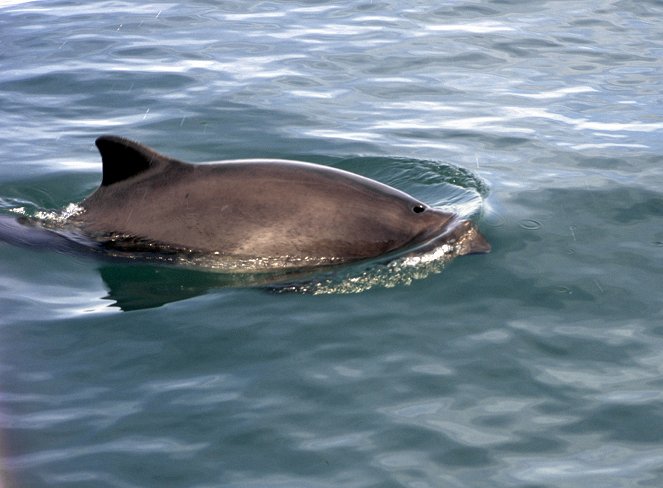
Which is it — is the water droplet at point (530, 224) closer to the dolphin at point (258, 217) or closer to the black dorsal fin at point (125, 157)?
the dolphin at point (258, 217)

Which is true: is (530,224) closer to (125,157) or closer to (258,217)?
(258,217)

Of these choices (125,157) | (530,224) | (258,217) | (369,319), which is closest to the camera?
(369,319)

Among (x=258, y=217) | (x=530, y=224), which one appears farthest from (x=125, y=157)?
(x=530, y=224)

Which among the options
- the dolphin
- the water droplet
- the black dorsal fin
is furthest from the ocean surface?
the black dorsal fin

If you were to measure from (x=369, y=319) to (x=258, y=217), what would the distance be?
1.46 meters

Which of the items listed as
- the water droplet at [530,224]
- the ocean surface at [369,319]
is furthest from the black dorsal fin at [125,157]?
the water droplet at [530,224]

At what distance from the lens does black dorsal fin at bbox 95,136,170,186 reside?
31.4ft

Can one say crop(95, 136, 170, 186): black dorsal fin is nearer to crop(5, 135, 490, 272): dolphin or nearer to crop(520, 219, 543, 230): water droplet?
crop(5, 135, 490, 272): dolphin

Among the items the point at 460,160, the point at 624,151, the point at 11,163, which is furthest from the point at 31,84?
the point at 624,151

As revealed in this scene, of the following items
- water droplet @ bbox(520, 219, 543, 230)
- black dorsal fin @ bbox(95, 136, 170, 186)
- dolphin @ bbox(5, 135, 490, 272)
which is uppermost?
black dorsal fin @ bbox(95, 136, 170, 186)

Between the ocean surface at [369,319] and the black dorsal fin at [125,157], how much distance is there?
842 mm

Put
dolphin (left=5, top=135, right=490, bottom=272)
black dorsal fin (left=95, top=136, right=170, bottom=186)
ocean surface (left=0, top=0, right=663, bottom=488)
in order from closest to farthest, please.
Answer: ocean surface (left=0, top=0, right=663, bottom=488) < dolphin (left=5, top=135, right=490, bottom=272) < black dorsal fin (left=95, top=136, right=170, bottom=186)

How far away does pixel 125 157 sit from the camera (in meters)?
9.72

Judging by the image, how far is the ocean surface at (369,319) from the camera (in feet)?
22.5
